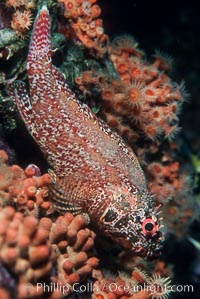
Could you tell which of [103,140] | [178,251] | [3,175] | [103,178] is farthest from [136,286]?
[178,251]

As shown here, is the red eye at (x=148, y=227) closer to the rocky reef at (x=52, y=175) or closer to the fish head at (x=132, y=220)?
the fish head at (x=132, y=220)

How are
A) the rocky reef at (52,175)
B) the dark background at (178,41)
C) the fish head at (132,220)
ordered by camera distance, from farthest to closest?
the dark background at (178,41) → the fish head at (132,220) → the rocky reef at (52,175)

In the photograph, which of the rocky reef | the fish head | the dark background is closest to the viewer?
the rocky reef

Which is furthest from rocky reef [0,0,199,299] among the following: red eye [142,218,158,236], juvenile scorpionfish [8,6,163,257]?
red eye [142,218,158,236]

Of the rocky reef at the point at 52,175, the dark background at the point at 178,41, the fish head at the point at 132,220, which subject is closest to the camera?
the rocky reef at the point at 52,175

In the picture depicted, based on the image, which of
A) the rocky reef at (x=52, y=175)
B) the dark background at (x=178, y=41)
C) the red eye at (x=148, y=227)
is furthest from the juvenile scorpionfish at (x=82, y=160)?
the dark background at (x=178, y=41)

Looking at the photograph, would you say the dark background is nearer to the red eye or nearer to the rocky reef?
the rocky reef

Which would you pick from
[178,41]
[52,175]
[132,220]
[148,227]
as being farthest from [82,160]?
[178,41]

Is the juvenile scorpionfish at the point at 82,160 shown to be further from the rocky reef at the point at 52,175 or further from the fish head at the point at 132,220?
the rocky reef at the point at 52,175

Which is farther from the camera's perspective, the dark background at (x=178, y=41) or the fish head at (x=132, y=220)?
the dark background at (x=178, y=41)

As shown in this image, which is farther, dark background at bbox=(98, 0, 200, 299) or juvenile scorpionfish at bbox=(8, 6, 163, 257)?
dark background at bbox=(98, 0, 200, 299)
